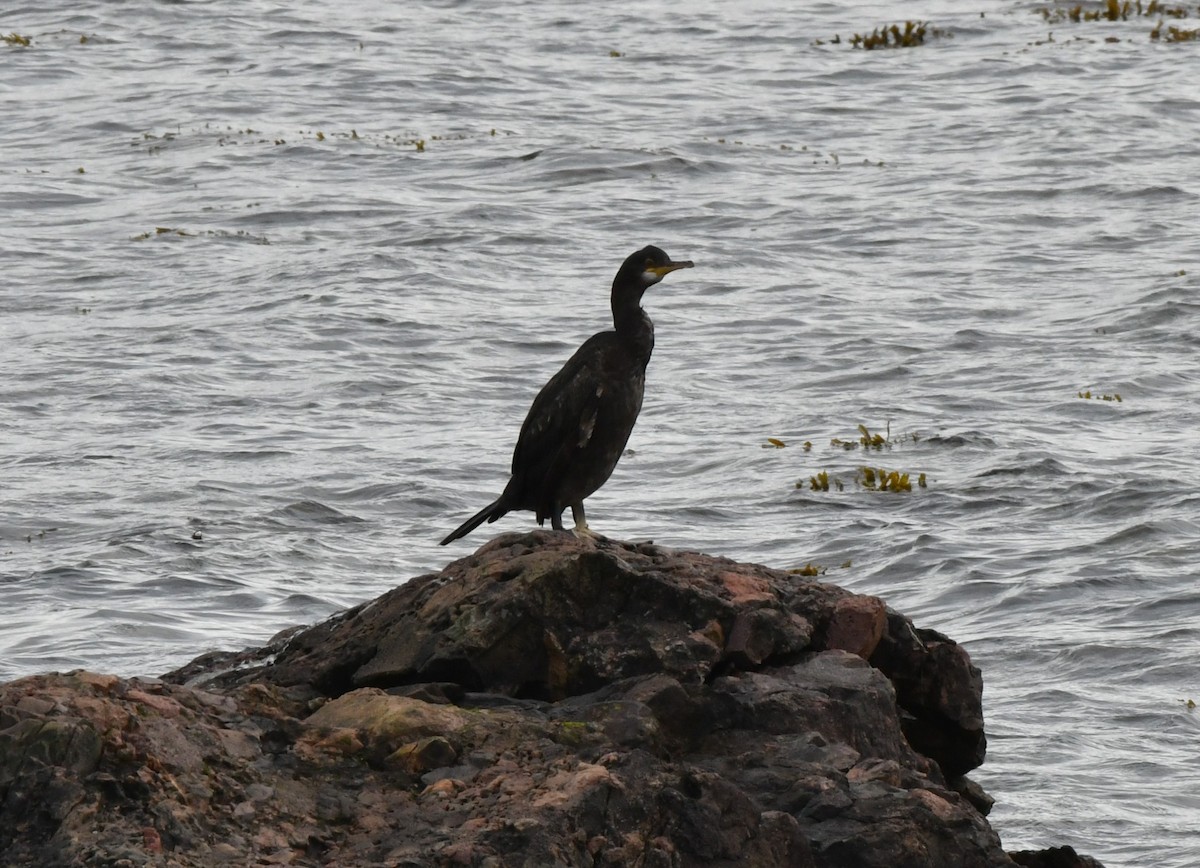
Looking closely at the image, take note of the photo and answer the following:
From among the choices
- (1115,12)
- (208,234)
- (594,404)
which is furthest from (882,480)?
(1115,12)

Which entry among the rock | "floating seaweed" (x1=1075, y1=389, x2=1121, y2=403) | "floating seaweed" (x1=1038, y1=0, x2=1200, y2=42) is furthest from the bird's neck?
"floating seaweed" (x1=1038, y1=0, x2=1200, y2=42)

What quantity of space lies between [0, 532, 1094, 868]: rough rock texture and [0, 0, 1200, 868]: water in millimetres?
3546

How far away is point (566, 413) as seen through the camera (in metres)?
9.16

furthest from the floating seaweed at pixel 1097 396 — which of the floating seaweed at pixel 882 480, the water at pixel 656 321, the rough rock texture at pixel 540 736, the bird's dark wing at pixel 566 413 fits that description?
the rough rock texture at pixel 540 736

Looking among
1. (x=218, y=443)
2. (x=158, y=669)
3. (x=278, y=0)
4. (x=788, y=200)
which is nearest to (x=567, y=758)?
(x=158, y=669)

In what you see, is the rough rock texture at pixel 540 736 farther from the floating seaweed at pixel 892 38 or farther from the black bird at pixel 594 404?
the floating seaweed at pixel 892 38

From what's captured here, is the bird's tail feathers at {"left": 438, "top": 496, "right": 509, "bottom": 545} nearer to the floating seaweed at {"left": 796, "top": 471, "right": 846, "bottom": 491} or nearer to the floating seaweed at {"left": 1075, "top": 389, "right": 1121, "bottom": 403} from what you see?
the floating seaweed at {"left": 796, "top": 471, "right": 846, "bottom": 491}

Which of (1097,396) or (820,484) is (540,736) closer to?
(820,484)

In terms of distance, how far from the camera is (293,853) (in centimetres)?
588

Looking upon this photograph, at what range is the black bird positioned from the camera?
9.16m

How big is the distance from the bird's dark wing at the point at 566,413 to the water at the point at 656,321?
133 inches

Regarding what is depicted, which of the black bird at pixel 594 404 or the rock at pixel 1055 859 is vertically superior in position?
the black bird at pixel 594 404

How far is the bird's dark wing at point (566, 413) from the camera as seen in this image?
9.15m

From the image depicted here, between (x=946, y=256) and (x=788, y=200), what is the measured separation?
3.53 metres
